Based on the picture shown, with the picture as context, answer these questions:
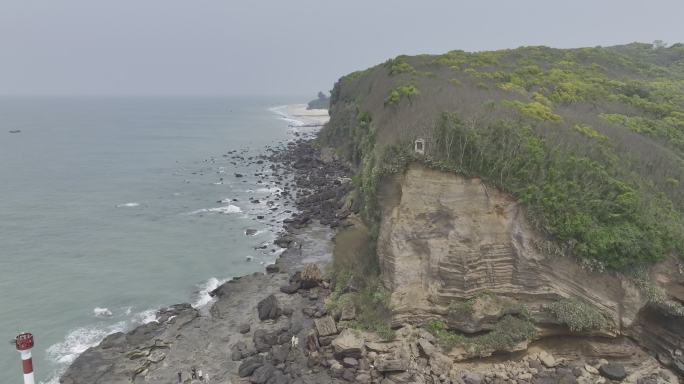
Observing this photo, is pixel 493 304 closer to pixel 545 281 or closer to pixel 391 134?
pixel 545 281

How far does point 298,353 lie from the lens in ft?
80.8

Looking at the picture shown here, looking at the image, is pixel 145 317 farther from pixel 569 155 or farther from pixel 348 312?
pixel 569 155

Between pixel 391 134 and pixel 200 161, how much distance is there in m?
63.4

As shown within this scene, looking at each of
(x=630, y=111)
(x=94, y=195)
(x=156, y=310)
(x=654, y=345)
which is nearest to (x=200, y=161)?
(x=94, y=195)

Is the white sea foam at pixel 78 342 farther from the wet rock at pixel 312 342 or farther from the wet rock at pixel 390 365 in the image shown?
the wet rock at pixel 390 365

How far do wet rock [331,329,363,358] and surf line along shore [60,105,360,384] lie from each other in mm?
2068

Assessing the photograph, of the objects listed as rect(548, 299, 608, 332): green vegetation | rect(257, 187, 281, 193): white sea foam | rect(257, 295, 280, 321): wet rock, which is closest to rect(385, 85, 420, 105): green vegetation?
rect(257, 295, 280, 321): wet rock

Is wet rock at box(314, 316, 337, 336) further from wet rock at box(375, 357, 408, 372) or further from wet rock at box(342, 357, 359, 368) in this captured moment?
wet rock at box(375, 357, 408, 372)

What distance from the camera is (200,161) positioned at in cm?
8512

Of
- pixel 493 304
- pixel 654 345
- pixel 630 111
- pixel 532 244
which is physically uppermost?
pixel 630 111

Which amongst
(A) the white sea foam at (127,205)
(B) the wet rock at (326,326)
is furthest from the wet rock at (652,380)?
(A) the white sea foam at (127,205)

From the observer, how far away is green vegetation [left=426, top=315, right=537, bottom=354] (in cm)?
2177

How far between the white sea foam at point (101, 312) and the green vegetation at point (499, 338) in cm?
2266

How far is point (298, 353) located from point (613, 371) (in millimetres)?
15481
